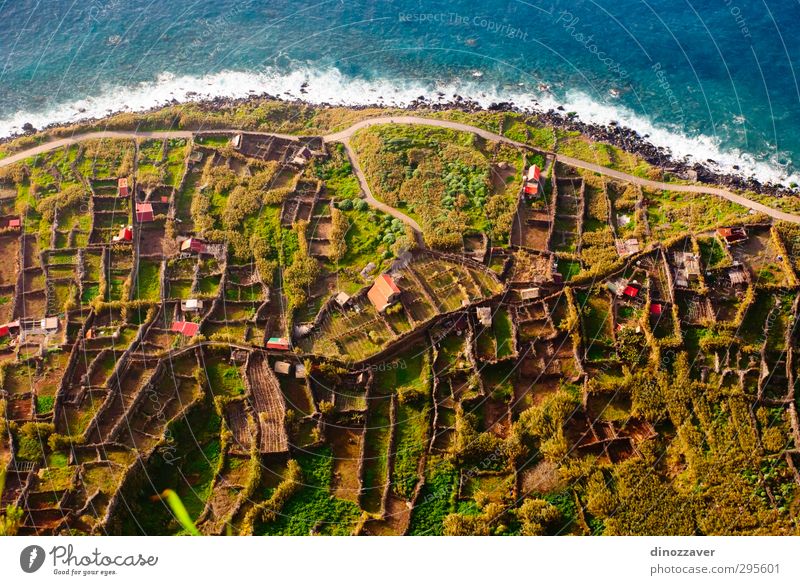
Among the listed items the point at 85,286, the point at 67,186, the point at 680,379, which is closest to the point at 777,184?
the point at 680,379

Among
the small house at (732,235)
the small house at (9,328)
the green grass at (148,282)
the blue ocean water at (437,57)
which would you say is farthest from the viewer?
the blue ocean water at (437,57)

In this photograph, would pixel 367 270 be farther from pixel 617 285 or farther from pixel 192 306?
pixel 617 285

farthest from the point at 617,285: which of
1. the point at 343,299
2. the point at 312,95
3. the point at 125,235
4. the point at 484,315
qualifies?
the point at 125,235

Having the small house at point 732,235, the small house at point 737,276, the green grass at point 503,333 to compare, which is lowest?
the green grass at point 503,333

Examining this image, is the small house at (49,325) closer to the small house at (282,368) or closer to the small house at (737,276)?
the small house at (282,368)

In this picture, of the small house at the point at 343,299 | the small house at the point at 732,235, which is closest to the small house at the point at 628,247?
the small house at the point at 732,235

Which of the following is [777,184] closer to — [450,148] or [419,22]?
[450,148]

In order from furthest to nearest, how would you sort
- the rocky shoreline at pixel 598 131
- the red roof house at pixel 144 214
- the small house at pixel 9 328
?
1. the rocky shoreline at pixel 598 131
2. the red roof house at pixel 144 214
3. the small house at pixel 9 328
